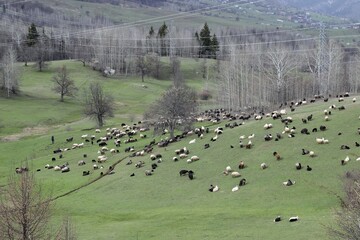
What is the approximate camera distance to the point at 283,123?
213 ft

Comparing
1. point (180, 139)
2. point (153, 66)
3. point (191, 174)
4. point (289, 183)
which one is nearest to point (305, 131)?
point (289, 183)

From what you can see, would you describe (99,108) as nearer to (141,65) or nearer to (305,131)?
(305,131)

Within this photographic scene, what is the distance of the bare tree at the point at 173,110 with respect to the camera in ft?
247

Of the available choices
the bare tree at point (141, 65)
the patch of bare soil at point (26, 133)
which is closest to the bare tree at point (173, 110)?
the patch of bare soil at point (26, 133)

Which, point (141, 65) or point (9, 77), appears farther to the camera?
point (141, 65)

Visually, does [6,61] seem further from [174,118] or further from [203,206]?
[203,206]

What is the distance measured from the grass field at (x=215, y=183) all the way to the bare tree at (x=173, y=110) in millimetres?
3402

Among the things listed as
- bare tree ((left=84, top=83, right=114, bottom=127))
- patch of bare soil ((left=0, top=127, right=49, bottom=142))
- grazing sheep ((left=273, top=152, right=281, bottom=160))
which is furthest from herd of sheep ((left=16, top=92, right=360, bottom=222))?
patch of bare soil ((left=0, top=127, right=49, bottom=142))

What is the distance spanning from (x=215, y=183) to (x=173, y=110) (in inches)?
991

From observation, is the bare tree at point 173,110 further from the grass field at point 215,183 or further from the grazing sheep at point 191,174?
the grazing sheep at point 191,174

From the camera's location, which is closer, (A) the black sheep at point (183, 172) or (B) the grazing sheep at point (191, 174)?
(B) the grazing sheep at point (191, 174)

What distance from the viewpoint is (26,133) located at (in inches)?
3964

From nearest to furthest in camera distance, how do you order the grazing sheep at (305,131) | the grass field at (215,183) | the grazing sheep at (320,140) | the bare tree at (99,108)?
the grass field at (215,183)
the grazing sheep at (320,140)
the grazing sheep at (305,131)
the bare tree at (99,108)

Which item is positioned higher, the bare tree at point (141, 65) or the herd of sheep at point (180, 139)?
the bare tree at point (141, 65)
